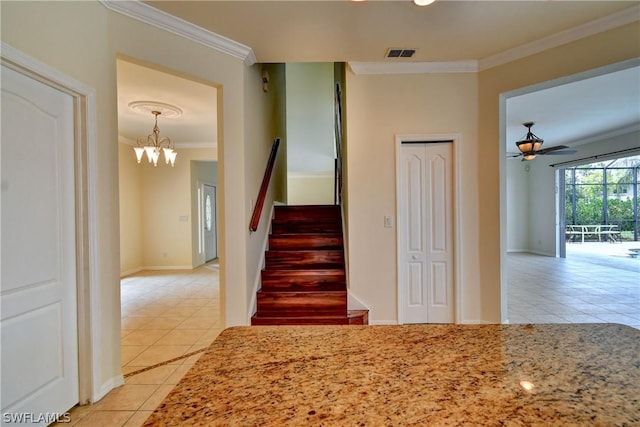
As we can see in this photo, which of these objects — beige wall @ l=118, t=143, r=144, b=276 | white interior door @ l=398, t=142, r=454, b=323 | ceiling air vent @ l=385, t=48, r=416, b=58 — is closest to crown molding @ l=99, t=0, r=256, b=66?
ceiling air vent @ l=385, t=48, r=416, b=58

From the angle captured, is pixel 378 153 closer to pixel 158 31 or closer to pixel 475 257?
pixel 475 257

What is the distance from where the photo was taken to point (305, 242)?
12.6 ft

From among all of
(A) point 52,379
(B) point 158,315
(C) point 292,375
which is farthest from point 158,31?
(B) point 158,315

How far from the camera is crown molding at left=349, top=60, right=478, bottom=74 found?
3.14 meters

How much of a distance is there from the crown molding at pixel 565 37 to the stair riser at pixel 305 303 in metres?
2.79

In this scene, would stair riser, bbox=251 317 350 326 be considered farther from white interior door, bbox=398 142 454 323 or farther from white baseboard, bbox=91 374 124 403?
white baseboard, bbox=91 374 124 403

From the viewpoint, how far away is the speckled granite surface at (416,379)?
A: 0.62 meters

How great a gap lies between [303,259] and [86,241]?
2142 millimetres

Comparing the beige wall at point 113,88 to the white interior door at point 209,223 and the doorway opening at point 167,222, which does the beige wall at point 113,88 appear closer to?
the doorway opening at point 167,222

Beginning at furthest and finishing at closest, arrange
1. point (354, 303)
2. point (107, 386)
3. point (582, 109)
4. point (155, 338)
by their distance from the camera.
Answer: point (582, 109) < point (354, 303) < point (155, 338) < point (107, 386)

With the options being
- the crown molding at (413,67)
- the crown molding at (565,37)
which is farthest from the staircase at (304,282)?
the crown molding at (565,37)

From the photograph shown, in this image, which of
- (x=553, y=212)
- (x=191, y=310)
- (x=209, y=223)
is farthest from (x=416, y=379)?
(x=553, y=212)

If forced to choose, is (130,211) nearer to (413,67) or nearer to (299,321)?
(299,321)

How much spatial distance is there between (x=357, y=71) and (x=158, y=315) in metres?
3.72
